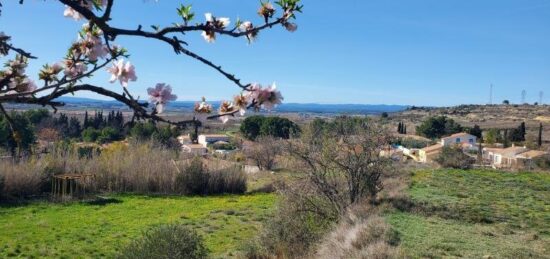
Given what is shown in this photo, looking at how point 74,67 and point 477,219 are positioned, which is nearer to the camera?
point 74,67

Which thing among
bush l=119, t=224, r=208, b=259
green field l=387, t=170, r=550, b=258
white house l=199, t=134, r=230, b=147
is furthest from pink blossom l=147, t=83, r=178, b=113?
white house l=199, t=134, r=230, b=147

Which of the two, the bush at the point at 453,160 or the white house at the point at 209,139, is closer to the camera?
the bush at the point at 453,160

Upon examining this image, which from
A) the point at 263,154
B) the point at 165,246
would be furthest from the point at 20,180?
the point at 263,154

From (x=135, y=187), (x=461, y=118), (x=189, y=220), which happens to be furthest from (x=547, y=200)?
(x=461, y=118)

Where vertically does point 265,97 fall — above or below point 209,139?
above

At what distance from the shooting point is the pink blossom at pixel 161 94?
5.67 feet

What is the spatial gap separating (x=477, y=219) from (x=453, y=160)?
12223mm

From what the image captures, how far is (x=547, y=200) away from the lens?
1099 cm

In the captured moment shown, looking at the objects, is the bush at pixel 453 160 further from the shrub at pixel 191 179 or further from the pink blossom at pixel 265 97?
the pink blossom at pixel 265 97

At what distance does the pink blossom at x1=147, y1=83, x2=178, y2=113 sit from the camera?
5.67 ft

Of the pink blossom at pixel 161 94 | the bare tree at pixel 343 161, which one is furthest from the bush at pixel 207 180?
the pink blossom at pixel 161 94

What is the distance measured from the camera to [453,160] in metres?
20.1

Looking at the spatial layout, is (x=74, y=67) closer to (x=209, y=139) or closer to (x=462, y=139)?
(x=462, y=139)

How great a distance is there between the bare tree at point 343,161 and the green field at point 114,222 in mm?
2324
